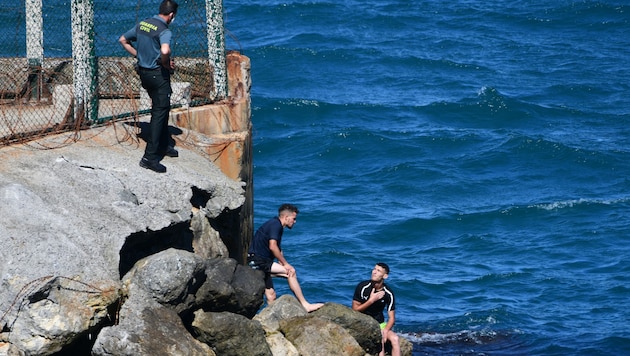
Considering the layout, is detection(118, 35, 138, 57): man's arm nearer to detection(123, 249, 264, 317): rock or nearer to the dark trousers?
the dark trousers

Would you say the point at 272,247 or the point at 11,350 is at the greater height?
the point at 11,350

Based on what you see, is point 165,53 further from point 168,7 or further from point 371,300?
point 371,300

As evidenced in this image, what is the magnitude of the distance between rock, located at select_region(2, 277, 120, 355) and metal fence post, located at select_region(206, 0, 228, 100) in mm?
5110

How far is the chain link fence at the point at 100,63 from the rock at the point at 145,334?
3.66 metres

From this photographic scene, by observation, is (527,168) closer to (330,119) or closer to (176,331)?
(330,119)

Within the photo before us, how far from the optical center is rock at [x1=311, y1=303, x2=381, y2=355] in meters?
11.9

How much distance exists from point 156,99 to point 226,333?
2.78 metres

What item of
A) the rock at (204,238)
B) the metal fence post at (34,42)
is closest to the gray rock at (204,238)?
the rock at (204,238)

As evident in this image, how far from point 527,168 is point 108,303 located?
730 inches

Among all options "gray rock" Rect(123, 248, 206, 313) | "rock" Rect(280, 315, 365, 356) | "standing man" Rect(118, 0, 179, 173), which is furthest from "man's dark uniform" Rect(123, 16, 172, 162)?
"rock" Rect(280, 315, 365, 356)

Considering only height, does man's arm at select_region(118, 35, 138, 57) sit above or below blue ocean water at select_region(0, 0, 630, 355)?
above

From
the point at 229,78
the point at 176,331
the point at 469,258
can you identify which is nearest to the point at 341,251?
the point at 469,258

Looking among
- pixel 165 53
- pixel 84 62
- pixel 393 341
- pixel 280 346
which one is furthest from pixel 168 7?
pixel 393 341

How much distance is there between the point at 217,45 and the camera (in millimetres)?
13820
